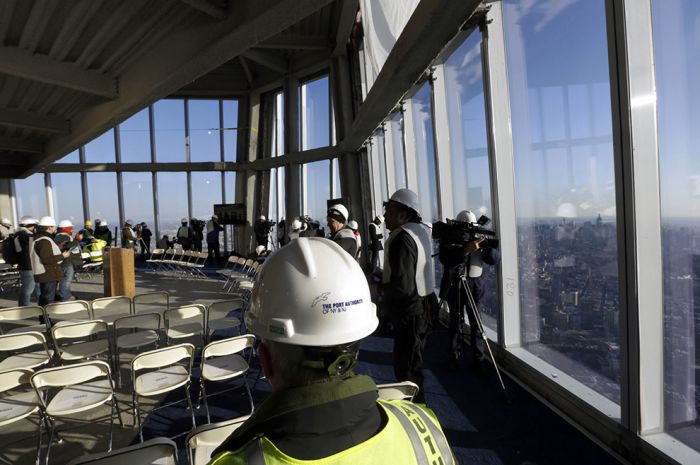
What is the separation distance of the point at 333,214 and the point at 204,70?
2307mm

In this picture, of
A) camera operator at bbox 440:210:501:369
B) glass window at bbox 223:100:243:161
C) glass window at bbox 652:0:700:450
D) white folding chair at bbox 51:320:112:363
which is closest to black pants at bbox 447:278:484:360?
camera operator at bbox 440:210:501:369

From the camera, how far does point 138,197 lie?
1461 cm

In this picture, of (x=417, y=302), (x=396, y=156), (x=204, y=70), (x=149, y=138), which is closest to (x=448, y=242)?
(x=417, y=302)

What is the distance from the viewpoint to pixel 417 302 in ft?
8.64

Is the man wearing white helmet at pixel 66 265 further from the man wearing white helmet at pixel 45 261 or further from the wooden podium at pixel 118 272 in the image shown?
the wooden podium at pixel 118 272

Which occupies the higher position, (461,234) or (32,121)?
(32,121)

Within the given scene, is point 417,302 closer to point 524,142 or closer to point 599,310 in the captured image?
point 599,310

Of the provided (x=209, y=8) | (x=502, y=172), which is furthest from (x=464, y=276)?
(x=209, y=8)

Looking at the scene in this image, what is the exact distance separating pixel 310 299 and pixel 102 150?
16.6 meters

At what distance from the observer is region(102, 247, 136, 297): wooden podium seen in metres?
6.29

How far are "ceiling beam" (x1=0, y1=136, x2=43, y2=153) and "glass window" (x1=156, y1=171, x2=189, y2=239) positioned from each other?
526 centimetres

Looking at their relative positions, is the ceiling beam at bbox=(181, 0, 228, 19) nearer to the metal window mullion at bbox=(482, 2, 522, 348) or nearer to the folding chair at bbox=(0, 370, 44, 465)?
the metal window mullion at bbox=(482, 2, 522, 348)

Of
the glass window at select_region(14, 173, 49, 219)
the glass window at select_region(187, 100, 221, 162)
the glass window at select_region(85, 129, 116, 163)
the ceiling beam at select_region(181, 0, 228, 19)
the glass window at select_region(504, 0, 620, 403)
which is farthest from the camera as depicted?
the glass window at select_region(187, 100, 221, 162)

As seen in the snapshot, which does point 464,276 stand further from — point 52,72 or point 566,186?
point 52,72
